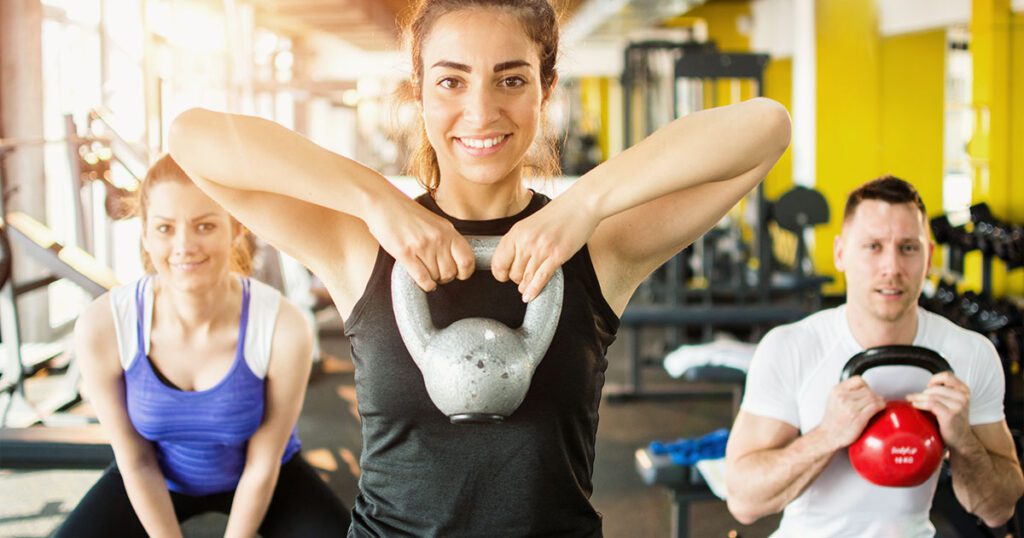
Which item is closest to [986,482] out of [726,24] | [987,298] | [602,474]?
[602,474]

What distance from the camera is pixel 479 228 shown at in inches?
43.1

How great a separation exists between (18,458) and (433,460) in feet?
5.98

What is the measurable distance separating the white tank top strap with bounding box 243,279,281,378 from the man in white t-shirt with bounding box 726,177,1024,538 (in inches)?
36.7

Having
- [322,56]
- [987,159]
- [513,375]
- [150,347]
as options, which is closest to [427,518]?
[513,375]

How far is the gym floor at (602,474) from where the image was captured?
297 centimetres

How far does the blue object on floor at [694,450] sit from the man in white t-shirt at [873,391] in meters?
0.65

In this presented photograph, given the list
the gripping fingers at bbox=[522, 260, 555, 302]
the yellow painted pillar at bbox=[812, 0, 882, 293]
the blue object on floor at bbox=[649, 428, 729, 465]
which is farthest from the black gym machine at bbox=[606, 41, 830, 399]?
Result: the gripping fingers at bbox=[522, 260, 555, 302]

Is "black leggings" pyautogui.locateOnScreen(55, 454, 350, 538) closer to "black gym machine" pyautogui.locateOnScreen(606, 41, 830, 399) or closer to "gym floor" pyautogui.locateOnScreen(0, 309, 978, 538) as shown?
"gym floor" pyautogui.locateOnScreen(0, 309, 978, 538)

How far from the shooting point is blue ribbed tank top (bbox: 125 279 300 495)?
1.76m

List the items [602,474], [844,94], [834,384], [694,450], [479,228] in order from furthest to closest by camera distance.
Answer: [844,94], [602,474], [694,450], [834,384], [479,228]

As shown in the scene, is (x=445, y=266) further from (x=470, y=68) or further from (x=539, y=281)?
(x=470, y=68)

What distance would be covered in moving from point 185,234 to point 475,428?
3.28 ft

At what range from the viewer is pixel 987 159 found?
640 centimetres

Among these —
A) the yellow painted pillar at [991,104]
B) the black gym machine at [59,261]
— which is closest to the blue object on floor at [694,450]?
the black gym machine at [59,261]
